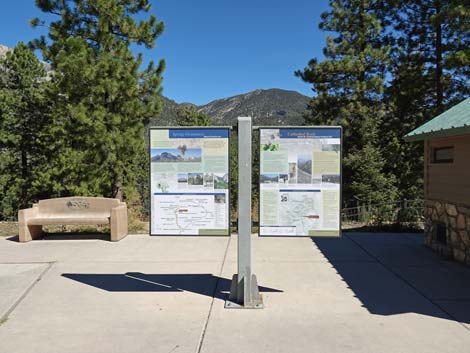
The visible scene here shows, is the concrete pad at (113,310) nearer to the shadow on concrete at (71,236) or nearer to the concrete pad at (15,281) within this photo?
the concrete pad at (15,281)

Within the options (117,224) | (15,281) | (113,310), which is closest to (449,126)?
(113,310)

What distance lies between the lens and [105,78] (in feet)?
34.9

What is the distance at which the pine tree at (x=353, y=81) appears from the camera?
1725cm

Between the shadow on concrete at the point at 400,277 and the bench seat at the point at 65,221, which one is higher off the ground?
the bench seat at the point at 65,221

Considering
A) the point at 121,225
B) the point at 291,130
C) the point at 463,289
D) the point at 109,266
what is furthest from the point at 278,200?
the point at 121,225

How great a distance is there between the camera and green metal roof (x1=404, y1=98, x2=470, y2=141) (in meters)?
5.82

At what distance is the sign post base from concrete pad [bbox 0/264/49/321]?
2359 mm

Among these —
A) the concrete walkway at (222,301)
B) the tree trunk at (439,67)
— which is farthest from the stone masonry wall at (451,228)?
the tree trunk at (439,67)

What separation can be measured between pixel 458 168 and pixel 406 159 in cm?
1147

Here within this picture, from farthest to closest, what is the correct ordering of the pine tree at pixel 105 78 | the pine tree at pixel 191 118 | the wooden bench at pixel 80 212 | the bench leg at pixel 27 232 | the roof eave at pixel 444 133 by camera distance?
the pine tree at pixel 191 118, the pine tree at pixel 105 78, the wooden bench at pixel 80 212, the bench leg at pixel 27 232, the roof eave at pixel 444 133

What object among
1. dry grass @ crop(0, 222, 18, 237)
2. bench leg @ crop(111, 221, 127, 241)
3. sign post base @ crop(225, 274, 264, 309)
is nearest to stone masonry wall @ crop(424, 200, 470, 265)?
sign post base @ crop(225, 274, 264, 309)

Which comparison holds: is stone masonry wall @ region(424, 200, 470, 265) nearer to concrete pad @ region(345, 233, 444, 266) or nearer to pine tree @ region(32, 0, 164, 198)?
concrete pad @ region(345, 233, 444, 266)

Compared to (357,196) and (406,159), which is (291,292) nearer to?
(357,196)

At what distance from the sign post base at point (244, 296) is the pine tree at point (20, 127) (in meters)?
12.8
